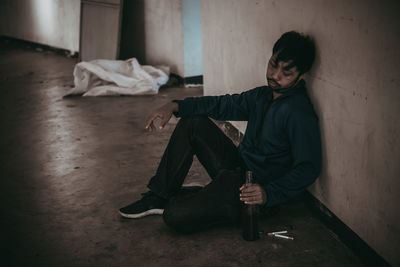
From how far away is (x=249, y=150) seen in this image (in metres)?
2.15

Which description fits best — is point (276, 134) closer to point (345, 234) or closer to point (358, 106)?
point (358, 106)

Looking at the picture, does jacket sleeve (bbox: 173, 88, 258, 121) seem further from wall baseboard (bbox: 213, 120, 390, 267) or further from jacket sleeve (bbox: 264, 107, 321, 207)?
wall baseboard (bbox: 213, 120, 390, 267)

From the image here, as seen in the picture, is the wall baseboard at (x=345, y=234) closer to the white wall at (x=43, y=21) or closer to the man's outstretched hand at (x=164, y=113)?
the man's outstretched hand at (x=164, y=113)

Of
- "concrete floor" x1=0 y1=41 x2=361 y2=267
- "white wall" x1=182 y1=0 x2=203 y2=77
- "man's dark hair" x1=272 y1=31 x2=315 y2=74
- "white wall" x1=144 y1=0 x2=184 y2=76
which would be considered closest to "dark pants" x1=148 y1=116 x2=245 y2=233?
"concrete floor" x1=0 y1=41 x2=361 y2=267

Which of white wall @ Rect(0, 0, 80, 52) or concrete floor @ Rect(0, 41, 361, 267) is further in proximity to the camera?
white wall @ Rect(0, 0, 80, 52)

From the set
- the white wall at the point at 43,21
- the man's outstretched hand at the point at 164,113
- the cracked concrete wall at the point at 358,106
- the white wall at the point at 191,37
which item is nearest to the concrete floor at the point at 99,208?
the cracked concrete wall at the point at 358,106

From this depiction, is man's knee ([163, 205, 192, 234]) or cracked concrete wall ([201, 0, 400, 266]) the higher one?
cracked concrete wall ([201, 0, 400, 266])

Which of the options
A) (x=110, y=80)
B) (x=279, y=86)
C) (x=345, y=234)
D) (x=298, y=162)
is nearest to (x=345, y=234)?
(x=345, y=234)

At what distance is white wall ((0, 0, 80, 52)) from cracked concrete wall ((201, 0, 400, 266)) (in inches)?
290

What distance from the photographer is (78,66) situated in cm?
544

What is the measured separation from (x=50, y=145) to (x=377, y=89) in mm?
2943

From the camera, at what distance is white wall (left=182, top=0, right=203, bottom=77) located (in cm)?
567

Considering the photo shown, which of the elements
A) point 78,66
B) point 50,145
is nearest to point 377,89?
point 50,145

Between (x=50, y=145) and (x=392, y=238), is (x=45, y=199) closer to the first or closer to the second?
(x=50, y=145)
